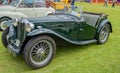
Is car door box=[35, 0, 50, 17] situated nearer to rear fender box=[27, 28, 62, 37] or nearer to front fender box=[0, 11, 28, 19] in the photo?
front fender box=[0, 11, 28, 19]

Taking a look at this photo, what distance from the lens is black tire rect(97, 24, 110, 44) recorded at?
6102 mm

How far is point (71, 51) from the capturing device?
18.1ft

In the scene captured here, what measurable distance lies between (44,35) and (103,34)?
259 centimetres

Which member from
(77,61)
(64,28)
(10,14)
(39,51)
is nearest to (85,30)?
(64,28)

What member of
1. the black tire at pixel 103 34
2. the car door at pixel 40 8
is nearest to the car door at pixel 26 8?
the car door at pixel 40 8

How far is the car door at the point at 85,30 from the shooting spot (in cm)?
532

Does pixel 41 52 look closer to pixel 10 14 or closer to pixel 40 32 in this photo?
pixel 40 32

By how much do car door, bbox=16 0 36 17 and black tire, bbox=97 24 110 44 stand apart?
3.29 m

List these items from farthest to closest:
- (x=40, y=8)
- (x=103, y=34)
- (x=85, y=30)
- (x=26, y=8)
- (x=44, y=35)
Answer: (x=40, y=8), (x=26, y=8), (x=103, y=34), (x=85, y=30), (x=44, y=35)

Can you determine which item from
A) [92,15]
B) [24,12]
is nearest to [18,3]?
[24,12]

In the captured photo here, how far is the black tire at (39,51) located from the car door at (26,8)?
397 centimetres

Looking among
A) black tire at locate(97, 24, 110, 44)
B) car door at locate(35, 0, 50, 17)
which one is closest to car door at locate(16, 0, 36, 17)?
car door at locate(35, 0, 50, 17)

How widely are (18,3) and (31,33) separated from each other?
4.25 meters

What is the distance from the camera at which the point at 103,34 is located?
20.7 feet
